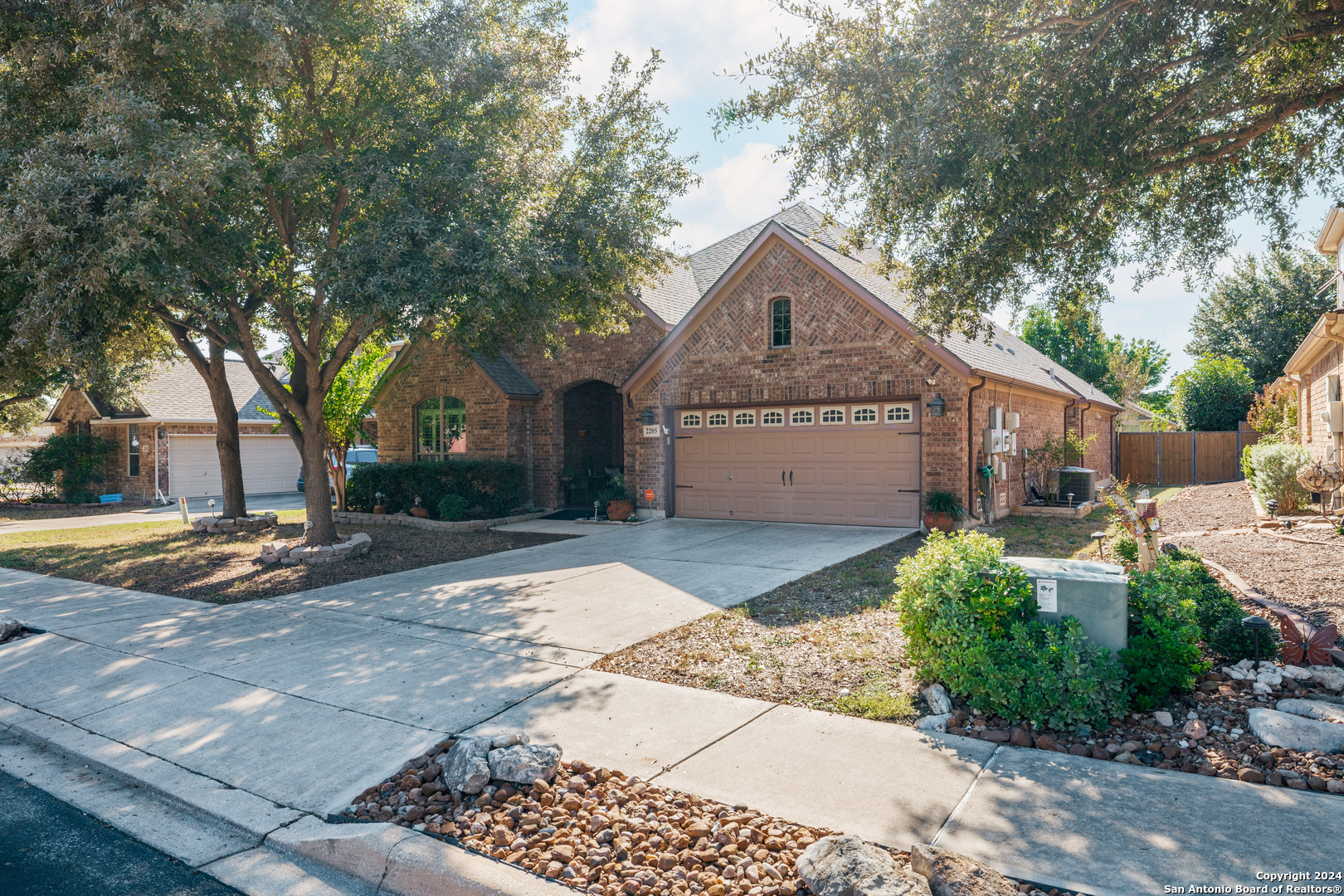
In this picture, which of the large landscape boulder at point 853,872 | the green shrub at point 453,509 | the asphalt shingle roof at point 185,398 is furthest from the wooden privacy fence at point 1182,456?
the asphalt shingle roof at point 185,398

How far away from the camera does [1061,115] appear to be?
24.5 feet

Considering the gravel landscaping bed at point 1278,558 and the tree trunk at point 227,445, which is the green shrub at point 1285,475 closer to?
the gravel landscaping bed at point 1278,558

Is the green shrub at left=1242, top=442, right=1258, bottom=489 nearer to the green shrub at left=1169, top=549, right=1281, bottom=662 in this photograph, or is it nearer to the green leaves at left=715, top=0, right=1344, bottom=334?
the green leaves at left=715, top=0, right=1344, bottom=334

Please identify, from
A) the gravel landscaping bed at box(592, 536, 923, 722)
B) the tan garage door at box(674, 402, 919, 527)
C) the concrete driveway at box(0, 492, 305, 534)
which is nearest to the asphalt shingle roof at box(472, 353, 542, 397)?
the tan garage door at box(674, 402, 919, 527)

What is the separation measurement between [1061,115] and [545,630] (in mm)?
6992

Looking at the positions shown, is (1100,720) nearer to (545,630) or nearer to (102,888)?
(545,630)

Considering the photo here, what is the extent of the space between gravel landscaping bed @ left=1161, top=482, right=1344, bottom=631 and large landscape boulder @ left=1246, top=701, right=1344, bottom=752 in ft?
6.42

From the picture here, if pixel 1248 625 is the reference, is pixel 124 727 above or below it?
below

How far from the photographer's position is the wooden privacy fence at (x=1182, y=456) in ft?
86.5

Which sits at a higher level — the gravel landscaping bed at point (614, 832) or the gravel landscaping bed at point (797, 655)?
the gravel landscaping bed at point (797, 655)

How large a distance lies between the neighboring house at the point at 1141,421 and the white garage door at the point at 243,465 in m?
35.0

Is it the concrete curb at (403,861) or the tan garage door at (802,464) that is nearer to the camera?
the concrete curb at (403,861)

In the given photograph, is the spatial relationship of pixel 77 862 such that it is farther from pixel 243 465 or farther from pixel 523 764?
pixel 243 465

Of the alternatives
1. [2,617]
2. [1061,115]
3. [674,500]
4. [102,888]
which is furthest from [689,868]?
[674,500]
